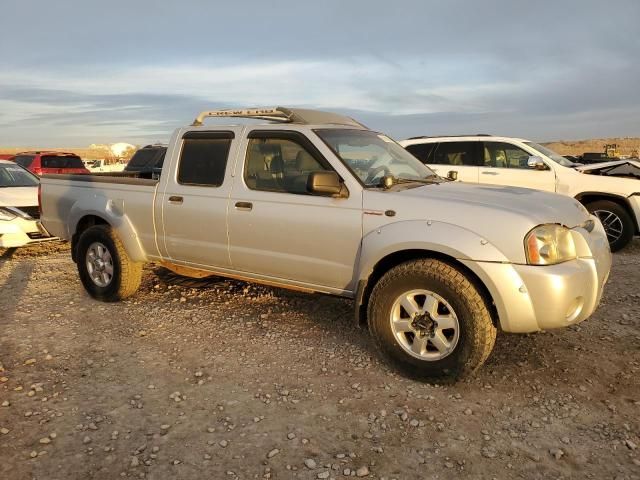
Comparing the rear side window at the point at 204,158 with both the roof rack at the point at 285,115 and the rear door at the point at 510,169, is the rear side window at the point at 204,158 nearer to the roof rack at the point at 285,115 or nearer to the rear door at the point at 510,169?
the roof rack at the point at 285,115

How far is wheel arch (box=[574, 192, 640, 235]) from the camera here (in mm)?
7988

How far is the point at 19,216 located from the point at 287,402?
629 centimetres

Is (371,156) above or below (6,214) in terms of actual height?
above

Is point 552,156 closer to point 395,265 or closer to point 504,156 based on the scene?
point 504,156

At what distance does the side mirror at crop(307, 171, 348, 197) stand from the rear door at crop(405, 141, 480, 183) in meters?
5.70

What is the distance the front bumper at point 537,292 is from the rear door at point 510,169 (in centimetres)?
581

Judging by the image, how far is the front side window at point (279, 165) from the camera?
4.25m

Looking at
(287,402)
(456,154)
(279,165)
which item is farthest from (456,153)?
(287,402)

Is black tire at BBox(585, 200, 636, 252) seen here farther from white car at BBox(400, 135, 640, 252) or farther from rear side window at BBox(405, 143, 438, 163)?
rear side window at BBox(405, 143, 438, 163)

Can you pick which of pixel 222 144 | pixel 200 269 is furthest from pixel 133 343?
pixel 222 144

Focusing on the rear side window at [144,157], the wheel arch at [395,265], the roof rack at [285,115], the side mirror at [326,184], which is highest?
the roof rack at [285,115]

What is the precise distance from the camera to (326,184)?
152 inches

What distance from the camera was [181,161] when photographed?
507 cm

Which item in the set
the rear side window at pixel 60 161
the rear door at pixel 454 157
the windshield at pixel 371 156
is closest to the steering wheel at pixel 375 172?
the windshield at pixel 371 156
